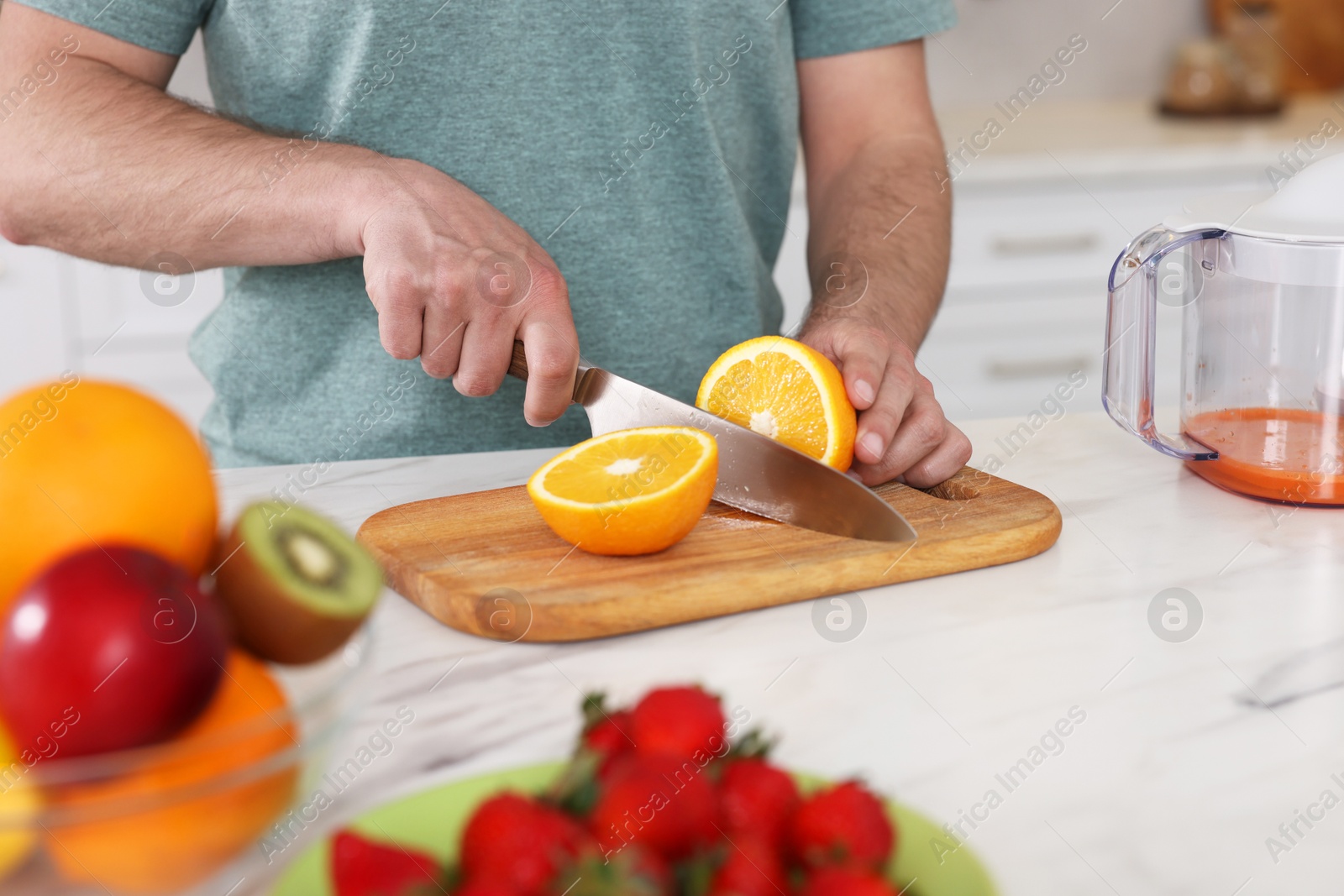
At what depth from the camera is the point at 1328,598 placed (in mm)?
766

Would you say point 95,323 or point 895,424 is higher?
point 895,424

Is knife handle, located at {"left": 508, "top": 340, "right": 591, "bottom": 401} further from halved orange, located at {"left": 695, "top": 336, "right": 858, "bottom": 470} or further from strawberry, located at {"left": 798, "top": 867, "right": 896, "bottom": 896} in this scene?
strawberry, located at {"left": 798, "top": 867, "right": 896, "bottom": 896}

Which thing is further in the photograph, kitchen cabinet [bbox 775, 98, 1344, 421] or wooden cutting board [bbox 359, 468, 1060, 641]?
kitchen cabinet [bbox 775, 98, 1344, 421]

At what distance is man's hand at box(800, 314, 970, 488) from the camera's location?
0.93 m

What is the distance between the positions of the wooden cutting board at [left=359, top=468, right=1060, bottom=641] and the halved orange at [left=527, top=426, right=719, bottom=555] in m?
0.02

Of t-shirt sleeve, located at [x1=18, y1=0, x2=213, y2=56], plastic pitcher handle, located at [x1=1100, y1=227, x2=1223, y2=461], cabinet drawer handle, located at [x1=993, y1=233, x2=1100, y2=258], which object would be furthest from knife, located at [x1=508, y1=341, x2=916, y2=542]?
cabinet drawer handle, located at [x1=993, y1=233, x2=1100, y2=258]

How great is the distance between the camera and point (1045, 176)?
7.47 ft

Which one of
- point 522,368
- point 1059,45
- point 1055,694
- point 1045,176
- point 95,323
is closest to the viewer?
point 1055,694

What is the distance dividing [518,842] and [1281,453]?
745 millimetres

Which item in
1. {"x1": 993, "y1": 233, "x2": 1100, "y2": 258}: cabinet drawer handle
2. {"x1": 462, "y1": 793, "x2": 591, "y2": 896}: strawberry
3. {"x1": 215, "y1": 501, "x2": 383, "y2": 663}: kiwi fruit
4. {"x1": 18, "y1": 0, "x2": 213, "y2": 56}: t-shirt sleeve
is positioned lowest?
{"x1": 993, "y1": 233, "x2": 1100, "y2": 258}: cabinet drawer handle

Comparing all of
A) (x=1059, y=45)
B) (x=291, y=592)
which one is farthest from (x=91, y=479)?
(x=1059, y=45)

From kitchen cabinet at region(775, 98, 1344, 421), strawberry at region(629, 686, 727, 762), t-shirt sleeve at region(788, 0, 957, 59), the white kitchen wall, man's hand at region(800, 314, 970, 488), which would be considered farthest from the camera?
the white kitchen wall

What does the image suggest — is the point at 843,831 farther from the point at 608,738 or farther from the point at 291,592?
the point at 291,592

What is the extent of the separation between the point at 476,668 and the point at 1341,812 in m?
→ 0.44
